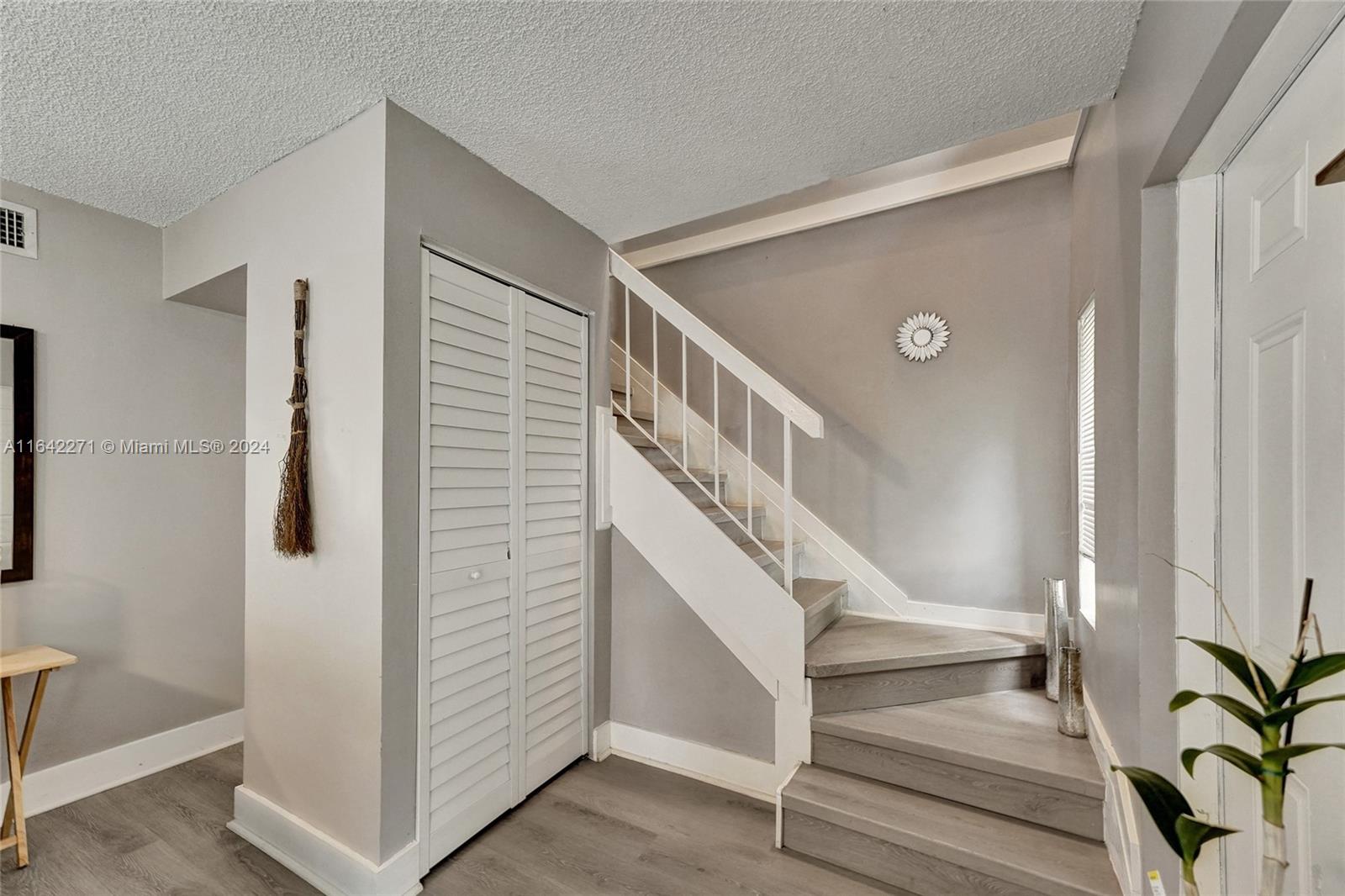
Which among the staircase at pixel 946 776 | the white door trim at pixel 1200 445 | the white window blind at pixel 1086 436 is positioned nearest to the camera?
the white door trim at pixel 1200 445

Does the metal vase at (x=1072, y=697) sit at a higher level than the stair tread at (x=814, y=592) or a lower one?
lower

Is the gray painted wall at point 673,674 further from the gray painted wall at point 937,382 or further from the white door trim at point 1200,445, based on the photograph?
the white door trim at point 1200,445

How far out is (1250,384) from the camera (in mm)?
1213

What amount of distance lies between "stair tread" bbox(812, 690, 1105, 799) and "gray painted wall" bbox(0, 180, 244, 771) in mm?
2798

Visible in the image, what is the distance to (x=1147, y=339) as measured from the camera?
1.45 m

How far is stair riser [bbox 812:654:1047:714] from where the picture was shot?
7.52 ft

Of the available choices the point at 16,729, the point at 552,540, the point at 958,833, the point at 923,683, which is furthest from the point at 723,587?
the point at 16,729

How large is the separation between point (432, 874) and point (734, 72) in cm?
264

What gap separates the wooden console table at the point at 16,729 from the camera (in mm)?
1944

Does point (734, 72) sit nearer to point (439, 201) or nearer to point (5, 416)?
point (439, 201)

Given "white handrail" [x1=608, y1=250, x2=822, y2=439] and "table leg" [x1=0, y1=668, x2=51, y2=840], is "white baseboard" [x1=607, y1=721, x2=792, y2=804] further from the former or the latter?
"table leg" [x1=0, y1=668, x2=51, y2=840]

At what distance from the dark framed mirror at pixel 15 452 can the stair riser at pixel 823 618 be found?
2.95 metres

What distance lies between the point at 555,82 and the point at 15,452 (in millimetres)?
2400

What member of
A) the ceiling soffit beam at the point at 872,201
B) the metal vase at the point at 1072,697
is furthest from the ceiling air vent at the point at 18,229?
the metal vase at the point at 1072,697
